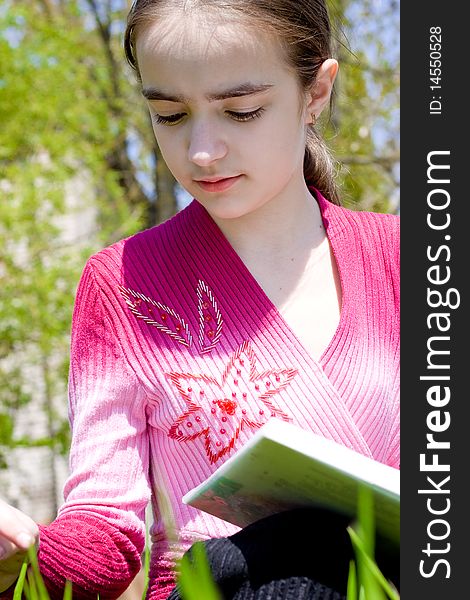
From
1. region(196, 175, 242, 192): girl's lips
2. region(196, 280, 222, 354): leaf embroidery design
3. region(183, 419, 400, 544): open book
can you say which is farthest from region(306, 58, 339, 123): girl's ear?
region(183, 419, 400, 544): open book

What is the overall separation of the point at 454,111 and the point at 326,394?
0.59 m

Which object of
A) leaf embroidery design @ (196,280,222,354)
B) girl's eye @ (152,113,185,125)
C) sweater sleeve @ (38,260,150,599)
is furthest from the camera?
leaf embroidery design @ (196,280,222,354)

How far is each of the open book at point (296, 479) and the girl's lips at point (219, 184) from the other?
21.2 inches

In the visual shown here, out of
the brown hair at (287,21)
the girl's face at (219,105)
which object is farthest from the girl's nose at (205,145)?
the brown hair at (287,21)

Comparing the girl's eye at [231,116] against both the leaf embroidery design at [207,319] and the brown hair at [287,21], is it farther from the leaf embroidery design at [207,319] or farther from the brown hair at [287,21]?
the leaf embroidery design at [207,319]

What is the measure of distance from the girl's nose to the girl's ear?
25cm

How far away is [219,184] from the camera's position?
1.56m

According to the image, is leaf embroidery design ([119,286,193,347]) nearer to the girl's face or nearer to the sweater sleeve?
the sweater sleeve

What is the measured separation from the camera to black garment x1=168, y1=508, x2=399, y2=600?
1.05m

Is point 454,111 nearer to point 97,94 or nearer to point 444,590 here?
point 444,590

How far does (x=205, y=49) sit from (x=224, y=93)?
0.22 ft

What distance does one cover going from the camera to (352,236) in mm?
1797

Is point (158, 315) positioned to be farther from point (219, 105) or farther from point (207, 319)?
point (219, 105)

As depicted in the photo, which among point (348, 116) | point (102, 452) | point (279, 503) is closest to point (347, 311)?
point (102, 452)
